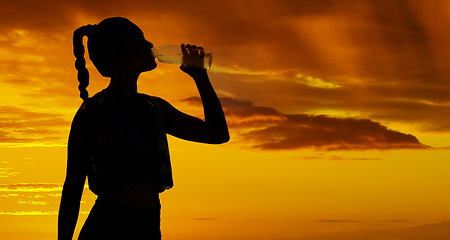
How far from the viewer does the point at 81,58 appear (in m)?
6.62

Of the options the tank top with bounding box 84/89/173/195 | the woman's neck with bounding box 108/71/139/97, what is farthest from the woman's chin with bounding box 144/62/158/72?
the tank top with bounding box 84/89/173/195

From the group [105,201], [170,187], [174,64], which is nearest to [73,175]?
[105,201]

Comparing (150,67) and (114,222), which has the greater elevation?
(150,67)

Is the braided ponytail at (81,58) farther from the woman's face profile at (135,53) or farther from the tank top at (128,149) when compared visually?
the woman's face profile at (135,53)

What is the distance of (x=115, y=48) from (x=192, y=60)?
932 millimetres

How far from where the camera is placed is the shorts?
6.27 m

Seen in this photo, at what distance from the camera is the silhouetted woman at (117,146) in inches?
245

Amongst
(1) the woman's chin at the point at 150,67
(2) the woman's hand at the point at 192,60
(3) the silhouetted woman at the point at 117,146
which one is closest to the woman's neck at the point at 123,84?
(3) the silhouetted woman at the point at 117,146

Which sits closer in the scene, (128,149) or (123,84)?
(128,149)

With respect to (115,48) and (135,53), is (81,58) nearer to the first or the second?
(115,48)

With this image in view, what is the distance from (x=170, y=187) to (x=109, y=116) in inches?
32.1

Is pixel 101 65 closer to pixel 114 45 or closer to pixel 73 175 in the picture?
pixel 114 45

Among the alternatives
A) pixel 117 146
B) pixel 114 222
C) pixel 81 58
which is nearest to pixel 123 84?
pixel 81 58

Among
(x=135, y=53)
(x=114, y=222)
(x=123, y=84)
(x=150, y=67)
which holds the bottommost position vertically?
(x=114, y=222)
